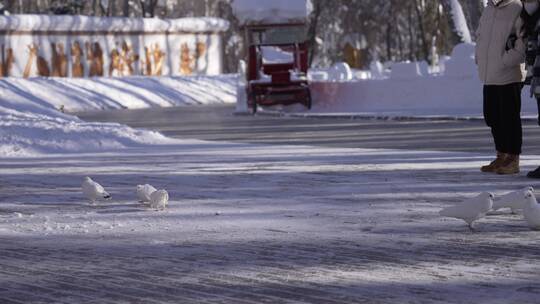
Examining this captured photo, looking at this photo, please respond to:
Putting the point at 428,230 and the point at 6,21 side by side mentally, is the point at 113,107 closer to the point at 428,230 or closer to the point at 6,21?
the point at 6,21

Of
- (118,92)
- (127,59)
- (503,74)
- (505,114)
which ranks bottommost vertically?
(118,92)

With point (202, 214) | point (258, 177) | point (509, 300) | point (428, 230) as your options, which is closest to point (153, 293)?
point (509, 300)

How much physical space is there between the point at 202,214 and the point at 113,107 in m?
33.2

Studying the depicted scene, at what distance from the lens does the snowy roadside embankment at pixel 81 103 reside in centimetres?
1695

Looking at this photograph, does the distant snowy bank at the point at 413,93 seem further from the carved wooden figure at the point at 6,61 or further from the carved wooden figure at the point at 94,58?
the carved wooden figure at the point at 94,58

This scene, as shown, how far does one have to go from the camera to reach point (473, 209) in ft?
25.2

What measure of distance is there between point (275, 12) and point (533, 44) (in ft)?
64.2

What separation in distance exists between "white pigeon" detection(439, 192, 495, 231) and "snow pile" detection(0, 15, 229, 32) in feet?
128

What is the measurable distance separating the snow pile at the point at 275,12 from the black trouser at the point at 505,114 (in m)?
18.8

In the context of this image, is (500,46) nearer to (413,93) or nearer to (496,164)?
(496,164)

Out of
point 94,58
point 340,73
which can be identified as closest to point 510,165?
point 340,73

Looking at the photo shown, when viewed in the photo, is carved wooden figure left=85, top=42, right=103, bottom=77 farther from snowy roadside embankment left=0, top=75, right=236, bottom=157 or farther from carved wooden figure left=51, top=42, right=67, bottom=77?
snowy roadside embankment left=0, top=75, right=236, bottom=157

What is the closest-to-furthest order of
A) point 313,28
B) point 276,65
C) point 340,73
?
point 276,65 < point 340,73 < point 313,28

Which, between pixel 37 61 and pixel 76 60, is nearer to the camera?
pixel 37 61
